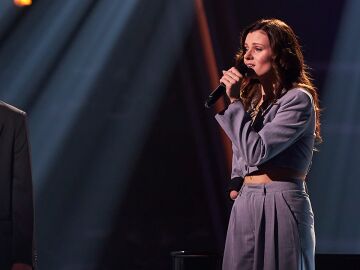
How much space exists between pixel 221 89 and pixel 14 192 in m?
0.78

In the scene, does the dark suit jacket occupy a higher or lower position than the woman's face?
lower

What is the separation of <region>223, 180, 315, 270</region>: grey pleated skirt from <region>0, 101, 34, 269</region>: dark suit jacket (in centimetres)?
70

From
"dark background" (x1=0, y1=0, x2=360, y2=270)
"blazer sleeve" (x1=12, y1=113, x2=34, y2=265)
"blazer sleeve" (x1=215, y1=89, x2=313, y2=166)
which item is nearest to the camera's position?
"blazer sleeve" (x1=12, y1=113, x2=34, y2=265)

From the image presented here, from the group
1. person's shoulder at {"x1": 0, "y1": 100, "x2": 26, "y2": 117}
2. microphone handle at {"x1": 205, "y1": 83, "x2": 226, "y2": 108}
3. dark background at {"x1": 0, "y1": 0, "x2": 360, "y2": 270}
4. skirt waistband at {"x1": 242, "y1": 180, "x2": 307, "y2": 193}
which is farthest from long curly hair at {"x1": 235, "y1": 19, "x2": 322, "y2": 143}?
dark background at {"x1": 0, "y1": 0, "x2": 360, "y2": 270}

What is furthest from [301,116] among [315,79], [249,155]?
[315,79]

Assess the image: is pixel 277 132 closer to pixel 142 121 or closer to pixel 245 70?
pixel 245 70

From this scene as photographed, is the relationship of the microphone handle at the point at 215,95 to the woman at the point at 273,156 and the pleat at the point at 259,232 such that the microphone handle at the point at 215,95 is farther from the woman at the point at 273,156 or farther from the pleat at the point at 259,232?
the pleat at the point at 259,232

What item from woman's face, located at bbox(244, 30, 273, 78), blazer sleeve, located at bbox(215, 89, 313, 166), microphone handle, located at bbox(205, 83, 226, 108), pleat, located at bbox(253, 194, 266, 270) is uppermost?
woman's face, located at bbox(244, 30, 273, 78)

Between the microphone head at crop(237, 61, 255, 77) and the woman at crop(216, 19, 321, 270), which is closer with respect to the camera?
the woman at crop(216, 19, 321, 270)

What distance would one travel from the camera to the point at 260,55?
2.18m

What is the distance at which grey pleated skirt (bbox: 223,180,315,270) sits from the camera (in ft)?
6.70

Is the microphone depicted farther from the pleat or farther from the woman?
the pleat

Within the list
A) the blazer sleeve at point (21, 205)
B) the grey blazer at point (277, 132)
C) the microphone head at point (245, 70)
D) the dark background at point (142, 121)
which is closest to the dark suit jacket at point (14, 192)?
the blazer sleeve at point (21, 205)

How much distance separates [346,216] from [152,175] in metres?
1.23
